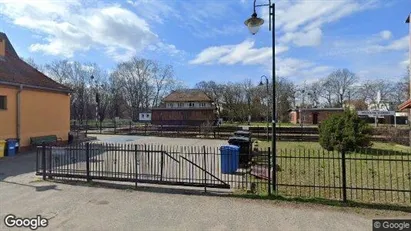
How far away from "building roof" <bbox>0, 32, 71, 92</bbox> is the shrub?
57.9 ft

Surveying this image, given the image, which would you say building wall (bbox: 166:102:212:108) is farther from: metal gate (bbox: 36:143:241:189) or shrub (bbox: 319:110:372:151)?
metal gate (bbox: 36:143:241:189)

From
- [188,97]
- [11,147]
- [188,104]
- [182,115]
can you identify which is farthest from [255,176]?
[188,97]

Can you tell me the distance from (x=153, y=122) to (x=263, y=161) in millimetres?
35267

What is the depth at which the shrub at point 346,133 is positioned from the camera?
50.6 feet

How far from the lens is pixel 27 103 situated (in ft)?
55.4

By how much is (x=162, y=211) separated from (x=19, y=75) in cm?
1552

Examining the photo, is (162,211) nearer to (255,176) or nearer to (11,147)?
(255,176)

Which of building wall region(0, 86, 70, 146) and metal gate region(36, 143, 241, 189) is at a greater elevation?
building wall region(0, 86, 70, 146)

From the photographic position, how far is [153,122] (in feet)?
151

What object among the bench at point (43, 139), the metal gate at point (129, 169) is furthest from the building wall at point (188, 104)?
the metal gate at point (129, 169)

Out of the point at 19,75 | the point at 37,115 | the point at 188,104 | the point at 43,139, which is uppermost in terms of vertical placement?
the point at 19,75

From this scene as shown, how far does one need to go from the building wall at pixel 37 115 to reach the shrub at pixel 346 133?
17438mm

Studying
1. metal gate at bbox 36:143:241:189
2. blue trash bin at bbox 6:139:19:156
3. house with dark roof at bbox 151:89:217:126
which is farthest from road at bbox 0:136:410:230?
house with dark roof at bbox 151:89:217:126

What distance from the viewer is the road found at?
5547 millimetres
